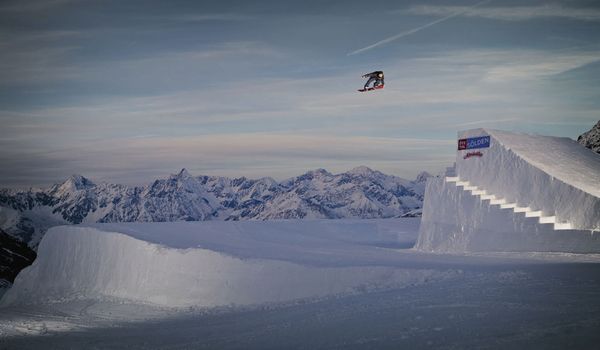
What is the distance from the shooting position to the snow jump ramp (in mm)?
30469

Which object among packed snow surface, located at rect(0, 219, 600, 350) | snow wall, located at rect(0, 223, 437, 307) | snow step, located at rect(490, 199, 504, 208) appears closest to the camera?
packed snow surface, located at rect(0, 219, 600, 350)

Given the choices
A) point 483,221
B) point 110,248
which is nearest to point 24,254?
point 110,248

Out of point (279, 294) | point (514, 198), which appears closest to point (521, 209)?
point (514, 198)

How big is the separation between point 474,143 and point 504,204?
15.9 feet

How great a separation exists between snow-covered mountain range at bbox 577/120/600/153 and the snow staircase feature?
1824 centimetres

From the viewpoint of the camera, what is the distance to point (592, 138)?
51188 millimetres

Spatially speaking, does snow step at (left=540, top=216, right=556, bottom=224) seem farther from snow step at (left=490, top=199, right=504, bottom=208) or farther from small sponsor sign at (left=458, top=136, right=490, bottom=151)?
small sponsor sign at (left=458, top=136, right=490, bottom=151)

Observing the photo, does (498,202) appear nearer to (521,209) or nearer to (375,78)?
(521,209)

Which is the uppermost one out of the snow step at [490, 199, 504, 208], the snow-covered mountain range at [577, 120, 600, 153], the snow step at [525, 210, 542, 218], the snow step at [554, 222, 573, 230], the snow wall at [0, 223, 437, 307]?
the snow-covered mountain range at [577, 120, 600, 153]

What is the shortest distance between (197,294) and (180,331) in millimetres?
9871

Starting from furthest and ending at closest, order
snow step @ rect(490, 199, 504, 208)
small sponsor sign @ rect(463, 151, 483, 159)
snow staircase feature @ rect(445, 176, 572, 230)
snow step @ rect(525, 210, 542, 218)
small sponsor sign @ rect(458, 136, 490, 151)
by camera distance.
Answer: small sponsor sign @ rect(463, 151, 483, 159) → small sponsor sign @ rect(458, 136, 490, 151) → snow step @ rect(490, 199, 504, 208) → snow step @ rect(525, 210, 542, 218) → snow staircase feature @ rect(445, 176, 572, 230)

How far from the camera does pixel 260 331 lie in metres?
18.8

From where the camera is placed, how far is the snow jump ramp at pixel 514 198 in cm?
3047

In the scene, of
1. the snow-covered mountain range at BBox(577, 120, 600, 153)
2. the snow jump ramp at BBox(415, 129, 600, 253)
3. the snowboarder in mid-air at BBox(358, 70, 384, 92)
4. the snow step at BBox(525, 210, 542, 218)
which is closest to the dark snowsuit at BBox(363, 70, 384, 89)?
the snowboarder in mid-air at BBox(358, 70, 384, 92)
